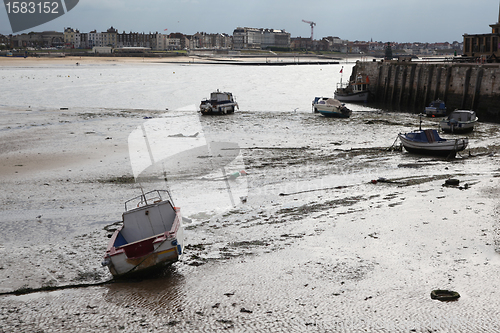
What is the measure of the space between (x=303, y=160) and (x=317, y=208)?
675cm

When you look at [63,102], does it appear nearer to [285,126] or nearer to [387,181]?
[285,126]

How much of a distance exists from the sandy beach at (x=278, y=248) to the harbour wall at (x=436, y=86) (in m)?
14.3

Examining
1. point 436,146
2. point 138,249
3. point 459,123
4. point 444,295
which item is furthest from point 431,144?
point 138,249

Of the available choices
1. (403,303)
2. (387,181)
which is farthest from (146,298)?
(387,181)

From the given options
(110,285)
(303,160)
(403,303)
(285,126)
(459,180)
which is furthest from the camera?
(285,126)

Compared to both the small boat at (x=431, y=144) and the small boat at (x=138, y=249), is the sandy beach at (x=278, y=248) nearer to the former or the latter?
the small boat at (x=138, y=249)

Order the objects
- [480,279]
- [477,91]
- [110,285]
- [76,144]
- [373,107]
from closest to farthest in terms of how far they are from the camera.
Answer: [480,279] < [110,285] < [76,144] < [477,91] < [373,107]

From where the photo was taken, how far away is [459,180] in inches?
593

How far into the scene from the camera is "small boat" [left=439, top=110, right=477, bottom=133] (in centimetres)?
2573

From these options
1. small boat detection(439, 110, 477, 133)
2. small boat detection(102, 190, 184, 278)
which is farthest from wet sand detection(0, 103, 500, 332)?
small boat detection(439, 110, 477, 133)

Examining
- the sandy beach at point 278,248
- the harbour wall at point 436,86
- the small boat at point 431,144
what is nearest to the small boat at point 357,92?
the harbour wall at point 436,86

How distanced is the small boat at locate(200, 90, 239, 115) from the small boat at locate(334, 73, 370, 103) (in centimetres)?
1463

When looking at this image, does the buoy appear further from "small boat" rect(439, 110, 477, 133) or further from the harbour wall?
the harbour wall

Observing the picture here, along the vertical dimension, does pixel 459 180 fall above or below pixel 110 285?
above
